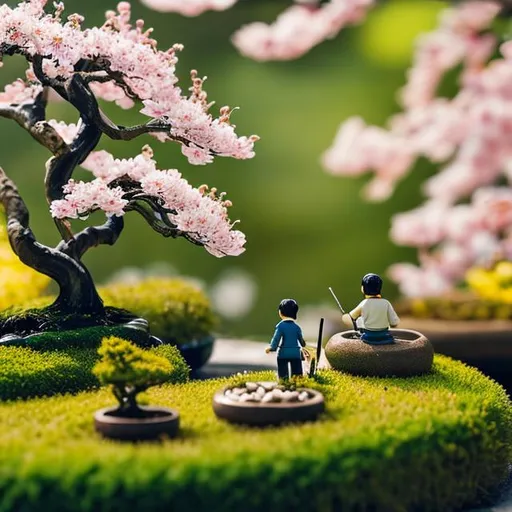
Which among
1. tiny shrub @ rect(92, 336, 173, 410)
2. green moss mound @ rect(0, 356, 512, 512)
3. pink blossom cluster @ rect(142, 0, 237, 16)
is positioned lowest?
green moss mound @ rect(0, 356, 512, 512)

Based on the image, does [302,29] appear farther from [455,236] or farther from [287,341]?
[287,341]

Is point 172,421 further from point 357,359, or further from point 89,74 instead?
point 89,74

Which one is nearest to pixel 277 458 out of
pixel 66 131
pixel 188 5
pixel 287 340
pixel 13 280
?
pixel 287 340

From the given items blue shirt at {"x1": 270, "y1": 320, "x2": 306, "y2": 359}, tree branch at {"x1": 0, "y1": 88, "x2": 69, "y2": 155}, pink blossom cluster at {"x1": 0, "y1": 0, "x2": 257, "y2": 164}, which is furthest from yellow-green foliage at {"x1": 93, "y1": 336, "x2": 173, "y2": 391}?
tree branch at {"x1": 0, "y1": 88, "x2": 69, "y2": 155}

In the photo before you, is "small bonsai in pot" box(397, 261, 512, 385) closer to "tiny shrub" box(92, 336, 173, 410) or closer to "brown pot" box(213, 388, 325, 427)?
"brown pot" box(213, 388, 325, 427)

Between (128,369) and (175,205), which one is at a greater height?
(175,205)

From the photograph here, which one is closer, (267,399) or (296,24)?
(267,399)
